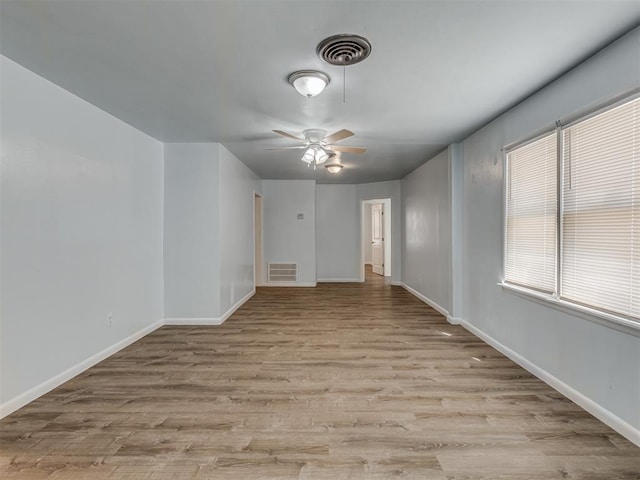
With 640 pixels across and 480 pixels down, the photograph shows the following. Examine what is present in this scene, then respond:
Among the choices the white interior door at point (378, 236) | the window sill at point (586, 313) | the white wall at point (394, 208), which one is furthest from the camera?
the white interior door at point (378, 236)

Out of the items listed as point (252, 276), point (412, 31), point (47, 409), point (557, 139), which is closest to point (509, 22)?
point (412, 31)

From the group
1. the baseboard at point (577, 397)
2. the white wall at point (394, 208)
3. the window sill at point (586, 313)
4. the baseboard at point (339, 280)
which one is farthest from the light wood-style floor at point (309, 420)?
the baseboard at point (339, 280)

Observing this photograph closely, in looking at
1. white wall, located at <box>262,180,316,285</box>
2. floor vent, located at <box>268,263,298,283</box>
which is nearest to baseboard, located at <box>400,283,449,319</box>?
white wall, located at <box>262,180,316,285</box>

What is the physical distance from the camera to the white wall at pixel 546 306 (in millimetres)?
2070

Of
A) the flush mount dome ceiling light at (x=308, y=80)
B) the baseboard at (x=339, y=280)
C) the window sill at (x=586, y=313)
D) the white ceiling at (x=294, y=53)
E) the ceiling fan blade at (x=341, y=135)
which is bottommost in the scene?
the baseboard at (x=339, y=280)

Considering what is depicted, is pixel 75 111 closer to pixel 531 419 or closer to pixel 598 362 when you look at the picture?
pixel 531 419

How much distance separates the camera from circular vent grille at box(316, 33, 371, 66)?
2.08 meters

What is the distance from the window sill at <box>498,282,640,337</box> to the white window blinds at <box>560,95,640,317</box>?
0.06 meters

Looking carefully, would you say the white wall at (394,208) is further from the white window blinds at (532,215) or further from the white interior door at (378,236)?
the white window blinds at (532,215)

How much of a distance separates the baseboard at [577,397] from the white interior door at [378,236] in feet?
20.9

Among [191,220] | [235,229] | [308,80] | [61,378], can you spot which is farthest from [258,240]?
[308,80]

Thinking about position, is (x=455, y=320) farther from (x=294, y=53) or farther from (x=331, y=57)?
(x=294, y=53)

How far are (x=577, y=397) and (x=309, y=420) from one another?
1.91m

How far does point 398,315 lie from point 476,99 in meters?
3.16
